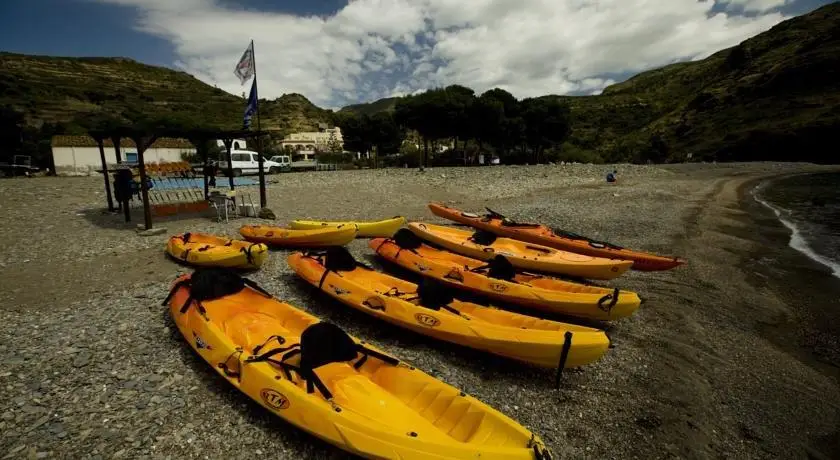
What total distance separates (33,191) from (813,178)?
61.4 meters

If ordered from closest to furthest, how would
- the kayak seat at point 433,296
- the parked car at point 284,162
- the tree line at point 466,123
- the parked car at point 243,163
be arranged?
the kayak seat at point 433,296 → the parked car at point 243,163 → the parked car at point 284,162 → the tree line at point 466,123

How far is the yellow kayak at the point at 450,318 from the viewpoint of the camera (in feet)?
16.7

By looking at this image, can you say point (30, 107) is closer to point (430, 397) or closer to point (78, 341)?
point (78, 341)

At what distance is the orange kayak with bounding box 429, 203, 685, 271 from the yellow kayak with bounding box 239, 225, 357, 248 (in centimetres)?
499

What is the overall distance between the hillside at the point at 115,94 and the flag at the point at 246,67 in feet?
134

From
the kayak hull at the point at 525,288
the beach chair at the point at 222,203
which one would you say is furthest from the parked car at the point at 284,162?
the kayak hull at the point at 525,288

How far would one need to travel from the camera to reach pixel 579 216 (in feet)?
55.7

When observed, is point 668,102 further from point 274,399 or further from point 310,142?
point 274,399

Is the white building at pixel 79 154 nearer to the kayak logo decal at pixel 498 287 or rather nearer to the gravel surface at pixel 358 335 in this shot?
the gravel surface at pixel 358 335

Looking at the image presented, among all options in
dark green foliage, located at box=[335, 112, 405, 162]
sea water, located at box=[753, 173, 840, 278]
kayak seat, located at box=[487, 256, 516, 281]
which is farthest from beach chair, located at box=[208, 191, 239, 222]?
dark green foliage, located at box=[335, 112, 405, 162]

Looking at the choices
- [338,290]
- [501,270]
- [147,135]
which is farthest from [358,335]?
[147,135]

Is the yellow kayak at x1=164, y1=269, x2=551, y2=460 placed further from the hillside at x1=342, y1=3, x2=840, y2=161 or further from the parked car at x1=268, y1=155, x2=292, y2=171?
the hillside at x1=342, y1=3, x2=840, y2=161

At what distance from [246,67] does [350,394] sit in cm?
1325

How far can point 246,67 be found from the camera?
13.8m
